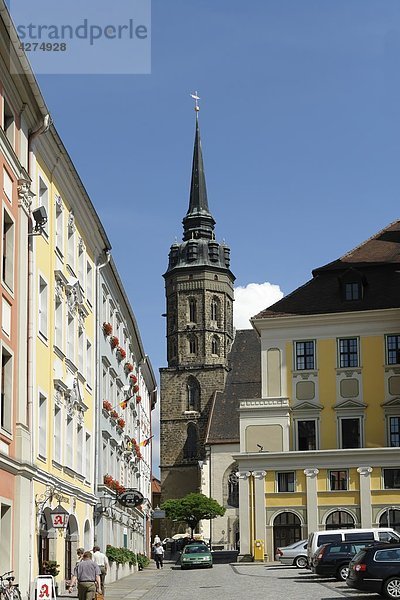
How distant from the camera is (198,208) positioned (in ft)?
463

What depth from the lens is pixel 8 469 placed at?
80.2 feet

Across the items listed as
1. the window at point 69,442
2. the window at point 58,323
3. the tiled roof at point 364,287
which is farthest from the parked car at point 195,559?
the window at point 58,323

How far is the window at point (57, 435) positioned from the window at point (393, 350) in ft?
107

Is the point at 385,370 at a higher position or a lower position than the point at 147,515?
higher

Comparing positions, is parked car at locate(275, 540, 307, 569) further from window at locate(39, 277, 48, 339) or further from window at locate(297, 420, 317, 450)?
window at locate(39, 277, 48, 339)

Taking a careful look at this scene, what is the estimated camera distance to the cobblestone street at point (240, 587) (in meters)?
30.0

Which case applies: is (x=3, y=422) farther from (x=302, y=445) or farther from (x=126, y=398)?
(x=302, y=445)

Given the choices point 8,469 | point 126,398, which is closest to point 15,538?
point 8,469

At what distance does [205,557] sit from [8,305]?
35.8 meters

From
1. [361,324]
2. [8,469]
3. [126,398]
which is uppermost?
[361,324]

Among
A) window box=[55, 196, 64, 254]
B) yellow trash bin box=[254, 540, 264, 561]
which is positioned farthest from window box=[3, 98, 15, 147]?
yellow trash bin box=[254, 540, 264, 561]

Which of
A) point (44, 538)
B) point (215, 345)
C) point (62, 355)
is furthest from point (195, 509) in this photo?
point (44, 538)

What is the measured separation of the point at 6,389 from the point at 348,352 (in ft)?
129

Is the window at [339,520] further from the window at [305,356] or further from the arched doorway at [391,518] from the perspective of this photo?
the window at [305,356]
